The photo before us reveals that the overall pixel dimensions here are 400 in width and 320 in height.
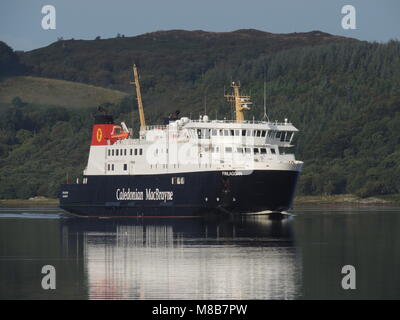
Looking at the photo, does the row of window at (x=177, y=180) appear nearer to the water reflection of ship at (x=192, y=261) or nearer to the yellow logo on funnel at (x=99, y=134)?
the water reflection of ship at (x=192, y=261)

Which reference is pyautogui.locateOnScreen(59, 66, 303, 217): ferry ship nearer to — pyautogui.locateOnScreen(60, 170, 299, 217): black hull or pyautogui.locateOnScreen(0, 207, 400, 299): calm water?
pyautogui.locateOnScreen(60, 170, 299, 217): black hull

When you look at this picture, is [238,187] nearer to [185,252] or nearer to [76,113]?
[185,252]

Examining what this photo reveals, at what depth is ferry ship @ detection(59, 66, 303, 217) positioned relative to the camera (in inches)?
2756

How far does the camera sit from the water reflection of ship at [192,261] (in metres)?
34.6

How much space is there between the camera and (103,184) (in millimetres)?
78688

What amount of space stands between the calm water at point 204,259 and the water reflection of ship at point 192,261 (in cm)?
4

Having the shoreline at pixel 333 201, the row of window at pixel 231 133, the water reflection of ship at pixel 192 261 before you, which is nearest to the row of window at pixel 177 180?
the row of window at pixel 231 133

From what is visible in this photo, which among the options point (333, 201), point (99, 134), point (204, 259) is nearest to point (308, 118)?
point (333, 201)

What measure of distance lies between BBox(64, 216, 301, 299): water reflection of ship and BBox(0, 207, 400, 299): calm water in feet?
0.12

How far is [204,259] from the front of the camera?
4334 centimetres

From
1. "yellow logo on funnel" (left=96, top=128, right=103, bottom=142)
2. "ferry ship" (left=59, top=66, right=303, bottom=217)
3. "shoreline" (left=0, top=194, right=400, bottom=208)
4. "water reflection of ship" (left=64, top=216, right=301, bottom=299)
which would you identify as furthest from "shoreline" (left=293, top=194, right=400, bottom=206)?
"water reflection of ship" (left=64, top=216, right=301, bottom=299)

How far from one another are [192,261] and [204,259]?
837mm

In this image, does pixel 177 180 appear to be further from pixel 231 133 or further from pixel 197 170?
pixel 231 133

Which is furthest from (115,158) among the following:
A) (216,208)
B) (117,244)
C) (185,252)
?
(185,252)
